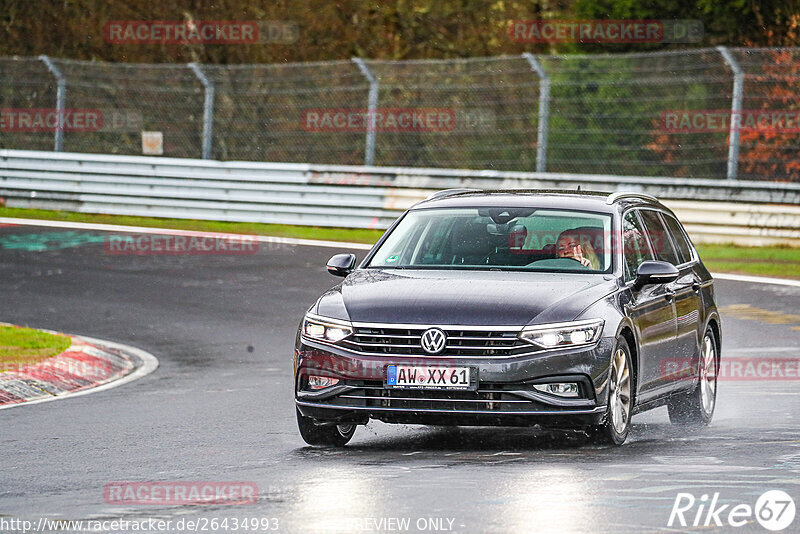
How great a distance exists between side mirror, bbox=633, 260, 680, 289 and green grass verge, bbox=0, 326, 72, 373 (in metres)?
5.50

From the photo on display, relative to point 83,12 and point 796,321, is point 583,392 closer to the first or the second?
point 796,321

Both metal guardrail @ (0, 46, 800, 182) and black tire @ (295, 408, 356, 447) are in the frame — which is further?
metal guardrail @ (0, 46, 800, 182)

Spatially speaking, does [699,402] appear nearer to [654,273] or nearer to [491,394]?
[654,273]

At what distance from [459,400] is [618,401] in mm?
1056

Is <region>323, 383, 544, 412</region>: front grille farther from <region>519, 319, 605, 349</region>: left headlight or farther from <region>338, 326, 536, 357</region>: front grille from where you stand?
<region>519, 319, 605, 349</region>: left headlight

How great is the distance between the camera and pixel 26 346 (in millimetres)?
14797

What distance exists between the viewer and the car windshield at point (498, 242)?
10.4 metres

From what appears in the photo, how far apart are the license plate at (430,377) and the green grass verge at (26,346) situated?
4.94m

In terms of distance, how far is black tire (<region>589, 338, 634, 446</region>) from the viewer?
9.49 m

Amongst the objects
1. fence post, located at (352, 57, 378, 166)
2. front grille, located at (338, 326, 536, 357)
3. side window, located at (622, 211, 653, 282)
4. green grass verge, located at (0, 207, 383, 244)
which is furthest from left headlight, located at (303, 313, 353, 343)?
fence post, located at (352, 57, 378, 166)

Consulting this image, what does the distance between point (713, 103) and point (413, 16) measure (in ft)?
35.8

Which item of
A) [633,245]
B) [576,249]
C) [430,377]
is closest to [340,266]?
[576,249]

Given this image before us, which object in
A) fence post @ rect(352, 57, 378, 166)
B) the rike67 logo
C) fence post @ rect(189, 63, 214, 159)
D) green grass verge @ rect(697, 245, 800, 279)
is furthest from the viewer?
fence post @ rect(189, 63, 214, 159)

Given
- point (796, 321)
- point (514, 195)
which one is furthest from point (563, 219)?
point (796, 321)
